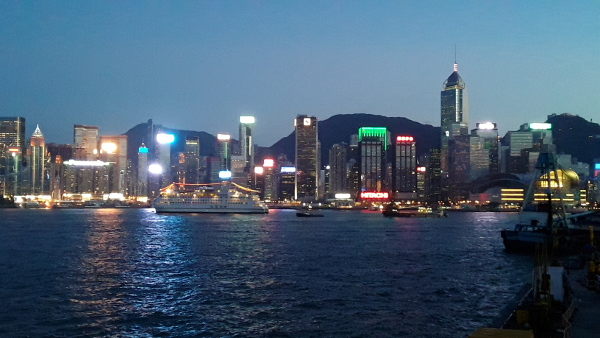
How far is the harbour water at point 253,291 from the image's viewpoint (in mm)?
27875

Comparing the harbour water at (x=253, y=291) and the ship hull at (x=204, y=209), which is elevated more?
the ship hull at (x=204, y=209)

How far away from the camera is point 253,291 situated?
3784 centimetres

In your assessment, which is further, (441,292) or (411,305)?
(441,292)

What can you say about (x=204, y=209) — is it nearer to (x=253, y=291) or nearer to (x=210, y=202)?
(x=210, y=202)

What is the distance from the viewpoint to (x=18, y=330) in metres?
26.5

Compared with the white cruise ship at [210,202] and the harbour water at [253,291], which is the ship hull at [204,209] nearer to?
the white cruise ship at [210,202]

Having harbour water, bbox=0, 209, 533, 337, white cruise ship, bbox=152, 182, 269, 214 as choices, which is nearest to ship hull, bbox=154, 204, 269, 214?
white cruise ship, bbox=152, 182, 269, 214

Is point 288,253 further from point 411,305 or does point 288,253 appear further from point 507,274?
point 411,305

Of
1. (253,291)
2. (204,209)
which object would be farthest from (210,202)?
(253,291)

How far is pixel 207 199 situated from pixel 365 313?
158007 millimetres

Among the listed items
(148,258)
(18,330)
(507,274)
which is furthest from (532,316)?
(148,258)

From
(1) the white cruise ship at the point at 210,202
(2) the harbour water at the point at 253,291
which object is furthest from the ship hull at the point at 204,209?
(2) the harbour water at the point at 253,291

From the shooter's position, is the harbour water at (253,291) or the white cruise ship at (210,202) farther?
the white cruise ship at (210,202)

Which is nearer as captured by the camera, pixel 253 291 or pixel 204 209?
pixel 253 291
